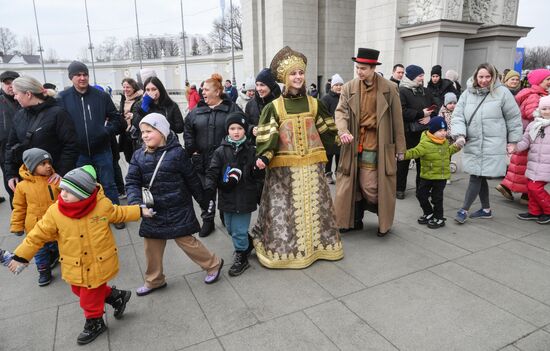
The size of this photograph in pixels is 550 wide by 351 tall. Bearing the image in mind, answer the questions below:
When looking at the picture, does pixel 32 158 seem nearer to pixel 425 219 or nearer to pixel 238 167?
pixel 238 167

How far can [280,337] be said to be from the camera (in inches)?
114

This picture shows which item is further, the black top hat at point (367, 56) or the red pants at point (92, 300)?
the black top hat at point (367, 56)

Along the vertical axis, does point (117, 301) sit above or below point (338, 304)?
above

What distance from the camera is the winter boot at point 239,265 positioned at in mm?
3914

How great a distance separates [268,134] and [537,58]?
7199cm

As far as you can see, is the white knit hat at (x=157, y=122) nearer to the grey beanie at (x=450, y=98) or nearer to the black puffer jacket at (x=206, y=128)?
the black puffer jacket at (x=206, y=128)

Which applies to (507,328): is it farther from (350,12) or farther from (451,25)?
(350,12)

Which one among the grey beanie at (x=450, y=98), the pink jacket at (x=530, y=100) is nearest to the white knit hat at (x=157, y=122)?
the pink jacket at (x=530, y=100)

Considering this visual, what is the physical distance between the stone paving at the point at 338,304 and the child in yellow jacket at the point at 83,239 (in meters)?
0.35

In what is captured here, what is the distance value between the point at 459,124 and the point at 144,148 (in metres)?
4.01

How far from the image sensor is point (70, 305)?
136 inches

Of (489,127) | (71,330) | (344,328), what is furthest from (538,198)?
(71,330)

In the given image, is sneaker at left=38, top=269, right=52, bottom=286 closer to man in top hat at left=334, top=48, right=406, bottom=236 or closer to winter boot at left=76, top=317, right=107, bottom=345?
winter boot at left=76, top=317, right=107, bottom=345

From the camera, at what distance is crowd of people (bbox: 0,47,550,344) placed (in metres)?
2.98
